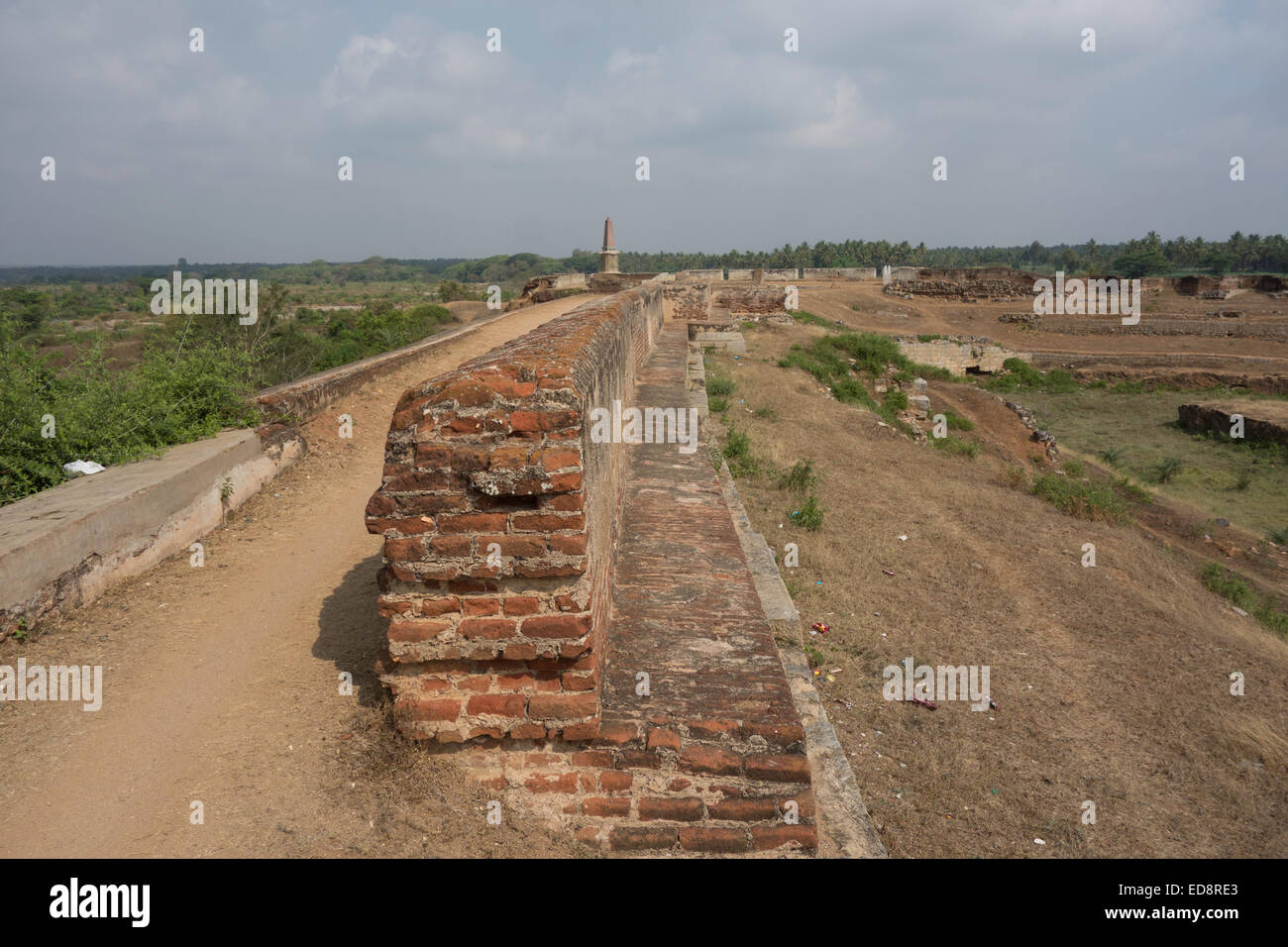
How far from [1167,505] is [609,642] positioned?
11.7m

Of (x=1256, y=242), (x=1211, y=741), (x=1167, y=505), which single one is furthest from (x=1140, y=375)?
(x=1256, y=242)

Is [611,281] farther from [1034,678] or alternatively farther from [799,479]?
[1034,678]

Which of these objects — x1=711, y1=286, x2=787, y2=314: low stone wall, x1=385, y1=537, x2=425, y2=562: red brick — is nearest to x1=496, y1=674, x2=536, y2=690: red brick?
x1=385, y1=537, x2=425, y2=562: red brick

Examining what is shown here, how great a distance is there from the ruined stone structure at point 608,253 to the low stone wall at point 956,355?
10750 millimetres

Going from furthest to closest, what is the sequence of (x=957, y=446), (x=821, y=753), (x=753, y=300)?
1. (x=753, y=300)
2. (x=957, y=446)
3. (x=821, y=753)

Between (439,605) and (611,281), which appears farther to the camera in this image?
(611,281)

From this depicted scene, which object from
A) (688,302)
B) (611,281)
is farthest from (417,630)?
(611,281)

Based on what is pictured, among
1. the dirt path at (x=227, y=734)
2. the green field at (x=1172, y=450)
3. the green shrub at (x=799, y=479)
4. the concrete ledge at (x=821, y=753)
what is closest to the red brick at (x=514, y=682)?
the dirt path at (x=227, y=734)

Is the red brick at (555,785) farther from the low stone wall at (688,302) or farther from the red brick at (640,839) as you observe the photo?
the low stone wall at (688,302)

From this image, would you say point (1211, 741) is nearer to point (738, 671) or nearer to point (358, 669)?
point (738, 671)

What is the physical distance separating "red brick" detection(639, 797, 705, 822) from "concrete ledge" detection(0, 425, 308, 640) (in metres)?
3.28

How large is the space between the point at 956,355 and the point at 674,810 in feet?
68.6

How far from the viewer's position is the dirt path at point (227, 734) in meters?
2.19

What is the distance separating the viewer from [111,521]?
4.03m
